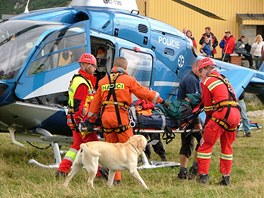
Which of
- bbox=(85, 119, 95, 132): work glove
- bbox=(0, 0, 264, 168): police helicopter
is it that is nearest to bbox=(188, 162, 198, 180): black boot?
bbox=(85, 119, 95, 132): work glove

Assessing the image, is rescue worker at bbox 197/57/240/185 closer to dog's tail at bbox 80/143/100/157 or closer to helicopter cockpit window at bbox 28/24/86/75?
dog's tail at bbox 80/143/100/157

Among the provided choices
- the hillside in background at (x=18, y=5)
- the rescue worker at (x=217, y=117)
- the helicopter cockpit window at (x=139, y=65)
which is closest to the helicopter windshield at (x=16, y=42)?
the helicopter cockpit window at (x=139, y=65)

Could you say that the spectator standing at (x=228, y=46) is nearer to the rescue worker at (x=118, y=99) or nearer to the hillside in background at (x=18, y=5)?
the rescue worker at (x=118, y=99)

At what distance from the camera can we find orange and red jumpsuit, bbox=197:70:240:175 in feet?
26.8

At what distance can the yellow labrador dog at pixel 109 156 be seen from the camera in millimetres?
7590

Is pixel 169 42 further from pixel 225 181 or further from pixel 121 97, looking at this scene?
pixel 225 181

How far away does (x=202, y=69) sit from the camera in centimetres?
854

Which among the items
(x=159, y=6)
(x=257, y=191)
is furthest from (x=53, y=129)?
(x=159, y=6)

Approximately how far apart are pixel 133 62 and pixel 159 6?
64.5ft

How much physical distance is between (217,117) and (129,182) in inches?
59.1

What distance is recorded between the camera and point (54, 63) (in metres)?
9.66

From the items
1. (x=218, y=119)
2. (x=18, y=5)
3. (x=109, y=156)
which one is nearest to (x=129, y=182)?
(x=109, y=156)

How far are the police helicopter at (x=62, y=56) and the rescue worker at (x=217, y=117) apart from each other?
2.30 m

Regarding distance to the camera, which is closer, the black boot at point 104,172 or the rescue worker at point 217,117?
the rescue worker at point 217,117
